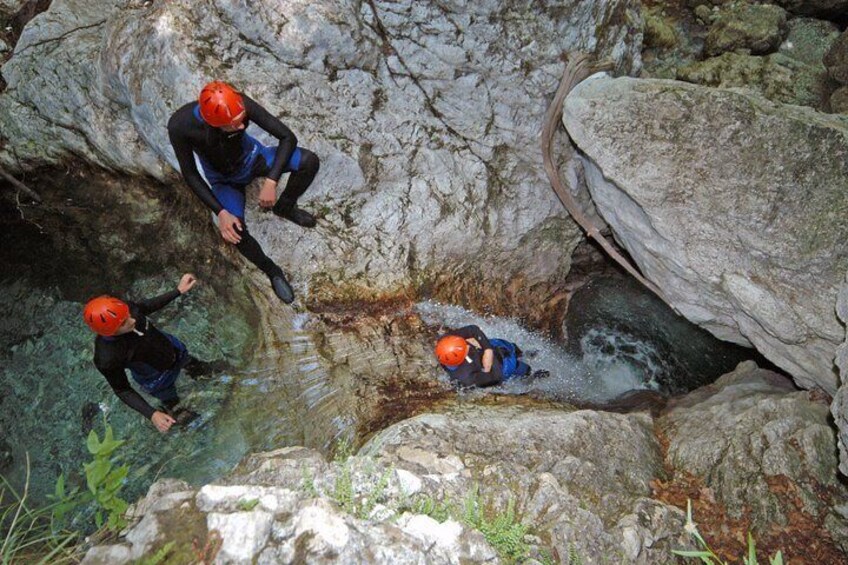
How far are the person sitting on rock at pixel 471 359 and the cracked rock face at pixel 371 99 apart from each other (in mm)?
1032

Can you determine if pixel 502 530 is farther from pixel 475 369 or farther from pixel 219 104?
pixel 219 104

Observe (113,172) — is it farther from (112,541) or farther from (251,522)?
(251,522)

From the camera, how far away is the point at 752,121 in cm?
419

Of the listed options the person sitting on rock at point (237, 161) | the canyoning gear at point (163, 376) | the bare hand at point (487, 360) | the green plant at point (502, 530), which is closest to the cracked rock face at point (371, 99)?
the person sitting on rock at point (237, 161)

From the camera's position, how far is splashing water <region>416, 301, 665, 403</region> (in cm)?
580

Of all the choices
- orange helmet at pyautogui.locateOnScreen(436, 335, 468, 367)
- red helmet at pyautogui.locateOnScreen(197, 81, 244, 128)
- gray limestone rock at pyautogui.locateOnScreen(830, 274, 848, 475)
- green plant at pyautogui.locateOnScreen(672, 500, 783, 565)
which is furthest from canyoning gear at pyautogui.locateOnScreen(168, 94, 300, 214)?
gray limestone rock at pyautogui.locateOnScreen(830, 274, 848, 475)

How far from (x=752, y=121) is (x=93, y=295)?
6837 millimetres

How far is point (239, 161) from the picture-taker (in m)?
4.66

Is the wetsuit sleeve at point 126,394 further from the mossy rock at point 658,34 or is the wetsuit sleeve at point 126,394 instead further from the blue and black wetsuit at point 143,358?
the mossy rock at point 658,34

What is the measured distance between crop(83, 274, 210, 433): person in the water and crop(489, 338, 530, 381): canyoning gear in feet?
9.92

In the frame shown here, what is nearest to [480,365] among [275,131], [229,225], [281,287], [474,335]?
[474,335]

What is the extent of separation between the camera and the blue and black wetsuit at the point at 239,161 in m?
4.15

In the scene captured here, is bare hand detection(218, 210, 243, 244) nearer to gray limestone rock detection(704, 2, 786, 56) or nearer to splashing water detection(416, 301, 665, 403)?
splashing water detection(416, 301, 665, 403)

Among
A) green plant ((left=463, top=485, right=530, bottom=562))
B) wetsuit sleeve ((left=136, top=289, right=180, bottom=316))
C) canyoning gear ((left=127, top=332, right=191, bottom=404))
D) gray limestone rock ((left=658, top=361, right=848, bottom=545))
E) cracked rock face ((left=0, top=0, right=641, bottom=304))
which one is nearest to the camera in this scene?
green plant ((left=463, top=485, right=530, bottom=562))
